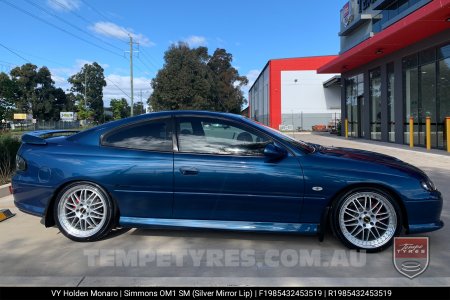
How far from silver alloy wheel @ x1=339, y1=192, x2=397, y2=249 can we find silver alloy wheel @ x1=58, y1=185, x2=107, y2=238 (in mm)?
2682

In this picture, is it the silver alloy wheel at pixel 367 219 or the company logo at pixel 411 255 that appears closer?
the company logo at pixel 411 255

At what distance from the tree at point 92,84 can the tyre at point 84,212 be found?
4251 inches

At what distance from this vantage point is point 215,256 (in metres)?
4.20

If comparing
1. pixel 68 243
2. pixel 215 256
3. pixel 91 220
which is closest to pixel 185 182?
pixel 215 256

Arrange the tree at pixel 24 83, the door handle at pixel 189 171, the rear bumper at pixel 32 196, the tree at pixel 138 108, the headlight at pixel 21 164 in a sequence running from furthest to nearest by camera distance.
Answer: the tree at pixel 138 108 < the tree at pixel 24 83 < the headlight at pixel 21 164 < the rear bumper at pixel 32 196 < the door handle at pixel 189 171

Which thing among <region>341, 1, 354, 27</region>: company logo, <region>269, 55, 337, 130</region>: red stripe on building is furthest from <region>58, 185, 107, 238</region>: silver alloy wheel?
<region>269, 55, 337, 130</region>: red stripe on building

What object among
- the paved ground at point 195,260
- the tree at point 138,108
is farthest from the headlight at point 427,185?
the tree at point 138,108

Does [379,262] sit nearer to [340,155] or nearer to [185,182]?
[340,155]

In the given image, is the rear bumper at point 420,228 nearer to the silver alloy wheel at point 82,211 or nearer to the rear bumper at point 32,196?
the silver alloy wheel at point 82,211

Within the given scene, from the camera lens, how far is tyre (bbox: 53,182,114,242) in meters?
4.57

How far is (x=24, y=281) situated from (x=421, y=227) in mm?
3909

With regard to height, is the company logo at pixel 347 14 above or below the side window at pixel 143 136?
above

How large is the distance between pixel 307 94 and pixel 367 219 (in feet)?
150

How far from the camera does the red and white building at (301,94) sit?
1898 inches
